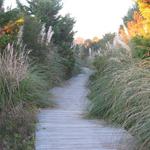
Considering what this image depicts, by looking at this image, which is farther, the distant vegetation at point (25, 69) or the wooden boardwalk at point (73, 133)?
the distant vegetation at point (25, 69)

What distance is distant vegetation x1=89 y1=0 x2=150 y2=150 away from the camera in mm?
6316

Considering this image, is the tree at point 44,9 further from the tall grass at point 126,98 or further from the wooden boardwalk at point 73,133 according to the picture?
the wooden boardwalk at point 73,133

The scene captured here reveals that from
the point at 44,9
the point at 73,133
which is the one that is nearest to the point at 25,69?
the point at 73,133

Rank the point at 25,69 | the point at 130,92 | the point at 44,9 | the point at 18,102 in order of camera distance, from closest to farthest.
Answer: the point at 130,92 < the point at 18,102 < the point at 25,69 < the point at 44,9

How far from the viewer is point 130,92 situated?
766 centimetres

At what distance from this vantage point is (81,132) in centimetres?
764

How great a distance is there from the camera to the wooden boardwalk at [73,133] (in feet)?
22.3

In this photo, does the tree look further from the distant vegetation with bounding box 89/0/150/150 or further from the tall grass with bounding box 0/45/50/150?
the tall grass with bounding box 0/45/50/150

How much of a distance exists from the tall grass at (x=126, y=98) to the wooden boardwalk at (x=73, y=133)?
24 centimetres

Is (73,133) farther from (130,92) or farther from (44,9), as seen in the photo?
(44,9)

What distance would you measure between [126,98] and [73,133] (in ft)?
3.33

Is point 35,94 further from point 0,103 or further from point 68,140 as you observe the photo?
point 68,140

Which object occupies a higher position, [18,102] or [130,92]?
[130,92]

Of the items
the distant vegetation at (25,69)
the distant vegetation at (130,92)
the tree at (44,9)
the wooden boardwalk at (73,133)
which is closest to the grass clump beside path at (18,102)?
the distant vegetation at (25,69)
